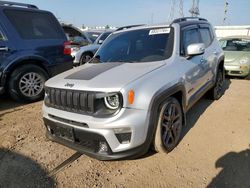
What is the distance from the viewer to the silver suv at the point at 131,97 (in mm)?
2502

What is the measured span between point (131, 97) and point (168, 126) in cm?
88

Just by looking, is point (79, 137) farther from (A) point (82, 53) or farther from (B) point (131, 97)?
(A) point (82, 53)

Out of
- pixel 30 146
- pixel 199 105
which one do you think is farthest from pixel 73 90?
pixel 199 105

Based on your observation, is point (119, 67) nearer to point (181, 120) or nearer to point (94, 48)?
point (181, 120)

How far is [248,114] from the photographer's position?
4.52 m

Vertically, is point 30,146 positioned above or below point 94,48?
below

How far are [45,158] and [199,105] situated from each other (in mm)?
3402

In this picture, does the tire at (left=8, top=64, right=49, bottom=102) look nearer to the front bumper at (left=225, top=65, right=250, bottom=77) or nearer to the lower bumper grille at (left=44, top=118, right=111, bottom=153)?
the lower bumper grille at (left=44, top=118, right=111, bottom=153)

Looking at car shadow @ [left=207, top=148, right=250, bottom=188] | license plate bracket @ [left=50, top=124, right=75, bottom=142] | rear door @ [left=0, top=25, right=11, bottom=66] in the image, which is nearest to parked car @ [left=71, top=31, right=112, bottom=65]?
rear door @ [left=0, top=25, right=11, bottom=66]

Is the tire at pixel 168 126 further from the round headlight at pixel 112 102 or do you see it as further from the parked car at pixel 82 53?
the parked car at pixel 82 53

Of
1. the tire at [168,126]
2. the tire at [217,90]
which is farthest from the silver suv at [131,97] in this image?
the tire at [217,90]

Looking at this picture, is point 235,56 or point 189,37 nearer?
point 189,37

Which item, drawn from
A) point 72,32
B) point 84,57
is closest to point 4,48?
point 84,57

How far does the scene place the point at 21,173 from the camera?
2.83 m
